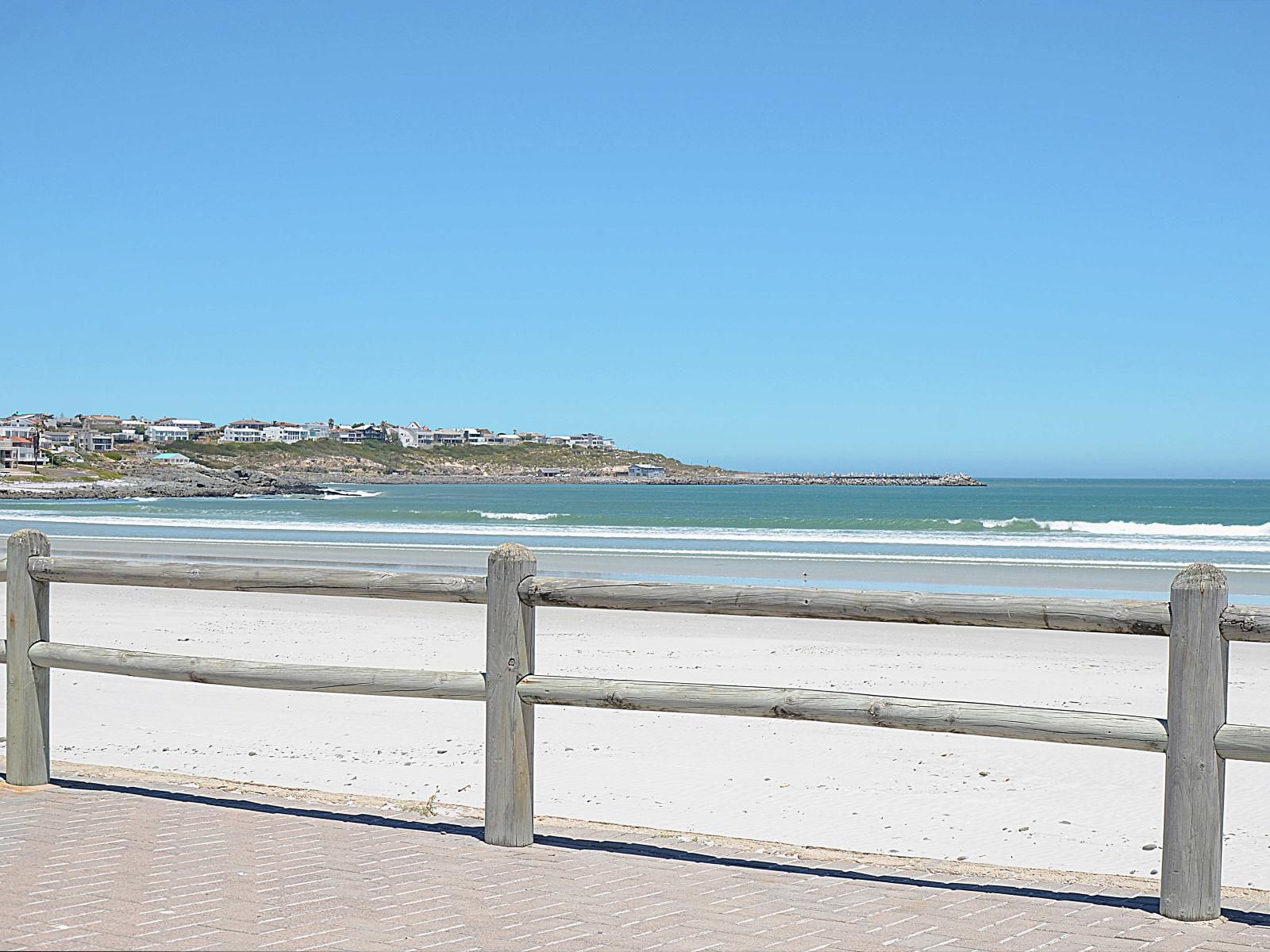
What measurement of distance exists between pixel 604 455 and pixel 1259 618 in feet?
634

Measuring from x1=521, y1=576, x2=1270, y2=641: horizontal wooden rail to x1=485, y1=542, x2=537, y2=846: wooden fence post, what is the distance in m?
0.09

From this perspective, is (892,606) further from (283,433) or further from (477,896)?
(283,433)

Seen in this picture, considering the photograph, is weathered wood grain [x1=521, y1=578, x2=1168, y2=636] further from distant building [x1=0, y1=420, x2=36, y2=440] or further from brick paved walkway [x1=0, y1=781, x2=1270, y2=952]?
distant building [x1=0, y1=420, x2=36, y2=440]

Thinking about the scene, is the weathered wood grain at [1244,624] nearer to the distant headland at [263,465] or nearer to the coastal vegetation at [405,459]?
the distant headland at [263,465]

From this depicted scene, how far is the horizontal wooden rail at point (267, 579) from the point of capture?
5336mm

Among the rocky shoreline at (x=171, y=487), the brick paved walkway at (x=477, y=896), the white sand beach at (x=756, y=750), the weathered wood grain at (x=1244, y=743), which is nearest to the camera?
the brick paved walkway at (x=477, y=896)

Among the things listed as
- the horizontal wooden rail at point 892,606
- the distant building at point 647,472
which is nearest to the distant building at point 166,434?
the distant building at point 647,472

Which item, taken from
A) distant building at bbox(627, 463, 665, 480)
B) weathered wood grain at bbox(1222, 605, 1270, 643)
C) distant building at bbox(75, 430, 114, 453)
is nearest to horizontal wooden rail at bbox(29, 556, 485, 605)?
weathered wood grain at bbox(1222, 605, 1270, 643)

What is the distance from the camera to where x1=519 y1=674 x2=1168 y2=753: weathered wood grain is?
14.5 ft

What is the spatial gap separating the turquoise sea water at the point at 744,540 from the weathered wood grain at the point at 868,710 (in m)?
17.3

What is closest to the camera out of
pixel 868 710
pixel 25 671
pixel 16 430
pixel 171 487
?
pixel 868 710

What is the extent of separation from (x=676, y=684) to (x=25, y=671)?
3.33 metres

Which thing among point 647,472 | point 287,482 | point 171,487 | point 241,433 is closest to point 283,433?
point 241,433

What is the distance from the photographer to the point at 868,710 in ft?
15.3
